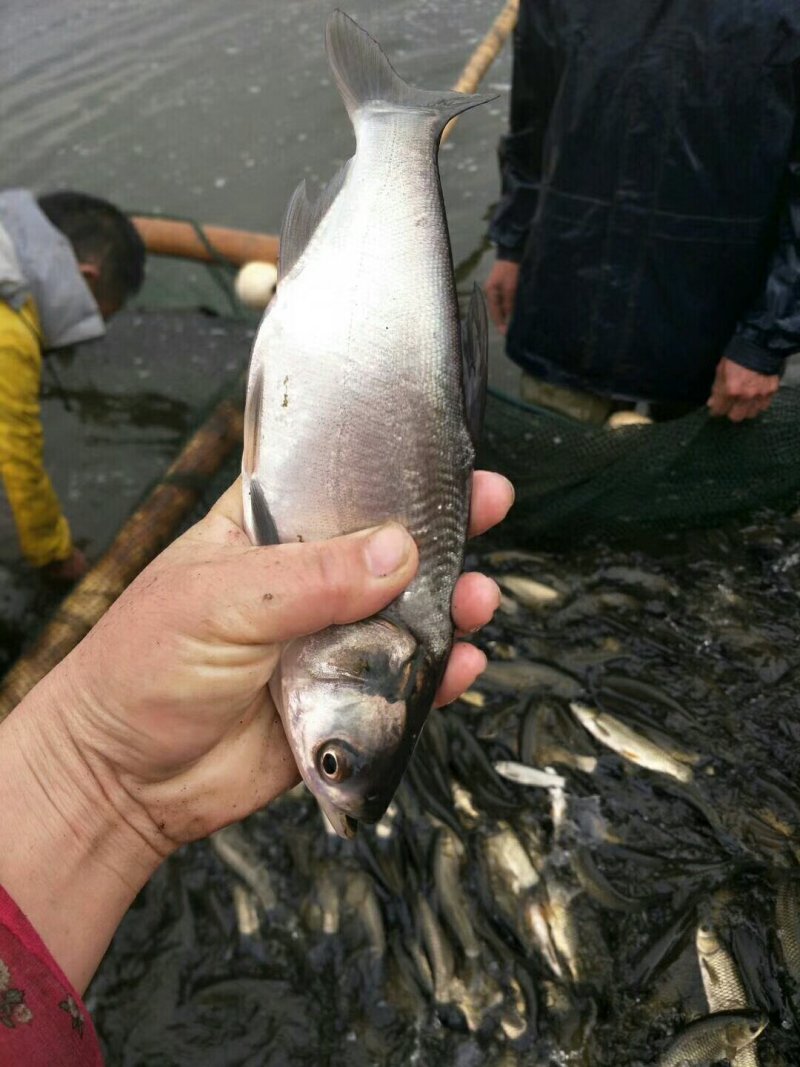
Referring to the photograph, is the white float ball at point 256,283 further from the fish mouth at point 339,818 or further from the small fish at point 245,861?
the fish mouth at point 339,818

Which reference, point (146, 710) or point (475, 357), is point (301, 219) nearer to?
point (475, 357)

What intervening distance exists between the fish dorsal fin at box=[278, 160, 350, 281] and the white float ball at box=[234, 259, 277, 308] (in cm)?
341

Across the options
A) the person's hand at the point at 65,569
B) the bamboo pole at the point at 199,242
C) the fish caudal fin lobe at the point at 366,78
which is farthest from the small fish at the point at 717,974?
the bamboo pole at the point at 199,242

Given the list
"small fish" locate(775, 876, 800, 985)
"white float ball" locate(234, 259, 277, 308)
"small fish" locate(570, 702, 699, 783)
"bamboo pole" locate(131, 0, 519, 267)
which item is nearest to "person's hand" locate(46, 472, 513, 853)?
"small fish" locate(570, 702, 699, 783)

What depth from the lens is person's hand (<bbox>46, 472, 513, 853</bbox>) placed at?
169cm

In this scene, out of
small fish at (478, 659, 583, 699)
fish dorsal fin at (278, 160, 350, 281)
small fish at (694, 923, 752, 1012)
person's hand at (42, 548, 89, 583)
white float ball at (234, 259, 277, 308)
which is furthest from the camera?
white float ball at (234, 259, 277, 308)

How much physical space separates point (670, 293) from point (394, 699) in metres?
2.58

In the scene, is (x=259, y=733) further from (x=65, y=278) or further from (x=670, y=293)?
(x=65, y=278)

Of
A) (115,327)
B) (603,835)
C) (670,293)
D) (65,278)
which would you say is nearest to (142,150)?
(115,327)

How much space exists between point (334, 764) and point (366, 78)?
161 cm

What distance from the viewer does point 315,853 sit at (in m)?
3.08

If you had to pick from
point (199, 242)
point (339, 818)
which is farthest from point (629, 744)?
point (199, 242)

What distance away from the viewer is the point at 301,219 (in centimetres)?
193

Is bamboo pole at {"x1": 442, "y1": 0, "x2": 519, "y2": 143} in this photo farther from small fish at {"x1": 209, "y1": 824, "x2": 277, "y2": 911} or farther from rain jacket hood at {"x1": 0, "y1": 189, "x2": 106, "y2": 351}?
small fish at {"x1": 209, "y1": 824, "x2": 277, "y2": 911}
